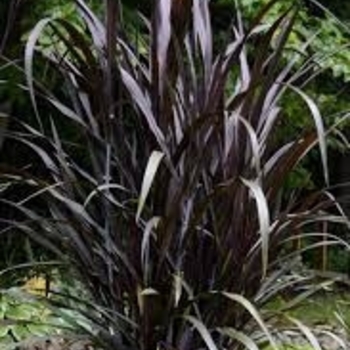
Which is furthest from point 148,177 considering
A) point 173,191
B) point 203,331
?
point 203,331

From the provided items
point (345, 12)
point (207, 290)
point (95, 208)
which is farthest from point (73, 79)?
point (345, 12)

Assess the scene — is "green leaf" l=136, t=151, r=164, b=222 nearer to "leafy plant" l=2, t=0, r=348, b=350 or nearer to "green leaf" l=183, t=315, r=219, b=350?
"leafy plant" l=2, t=0, r=348, b=350

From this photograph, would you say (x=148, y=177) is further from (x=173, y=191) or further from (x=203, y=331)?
(x=203, y=331)

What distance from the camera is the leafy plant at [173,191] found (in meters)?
2.21

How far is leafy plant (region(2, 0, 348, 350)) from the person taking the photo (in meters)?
2.21

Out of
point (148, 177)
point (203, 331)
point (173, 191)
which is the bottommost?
point (203, 331)

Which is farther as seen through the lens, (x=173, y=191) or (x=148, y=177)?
(x=173, y=191)

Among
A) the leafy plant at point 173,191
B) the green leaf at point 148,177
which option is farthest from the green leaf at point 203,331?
the green leaf at point 148,177

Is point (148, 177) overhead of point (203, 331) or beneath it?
overhead

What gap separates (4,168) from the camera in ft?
7.63

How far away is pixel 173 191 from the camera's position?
2232 millimetres

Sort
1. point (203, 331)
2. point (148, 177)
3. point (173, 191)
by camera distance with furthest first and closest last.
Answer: point (173, 191) < point (203, 331) < point (148, 177)

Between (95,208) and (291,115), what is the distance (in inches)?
100

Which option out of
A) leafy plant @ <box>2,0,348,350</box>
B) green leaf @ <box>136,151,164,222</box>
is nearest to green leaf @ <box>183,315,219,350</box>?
leafy plant @ <box>2,0,348,350</box>
